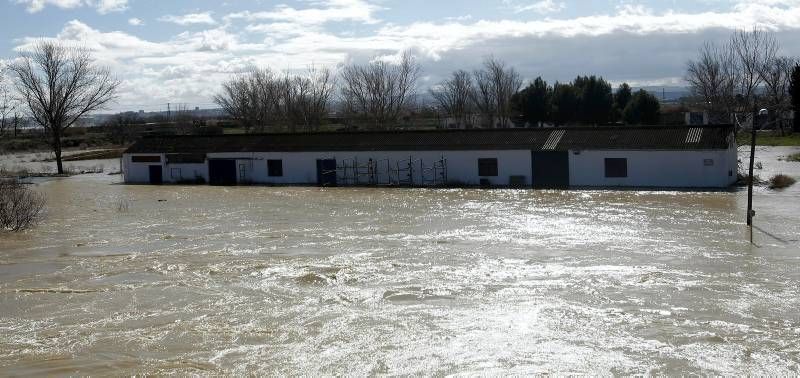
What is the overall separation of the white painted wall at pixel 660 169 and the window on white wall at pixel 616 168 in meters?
0.13

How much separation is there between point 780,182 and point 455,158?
40.3 feet

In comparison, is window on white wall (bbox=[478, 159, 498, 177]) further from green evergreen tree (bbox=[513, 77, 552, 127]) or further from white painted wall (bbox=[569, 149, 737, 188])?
green evergreen tree (bbox=[513, 77, 552, 127])

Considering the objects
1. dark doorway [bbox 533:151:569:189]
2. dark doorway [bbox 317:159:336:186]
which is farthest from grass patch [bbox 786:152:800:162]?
dark doorway [bbox 317:159:336:186]

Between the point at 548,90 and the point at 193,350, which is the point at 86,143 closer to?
the point at 548,90

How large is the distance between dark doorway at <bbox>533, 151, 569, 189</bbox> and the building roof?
304mm

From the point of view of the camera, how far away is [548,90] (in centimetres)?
→ 5966

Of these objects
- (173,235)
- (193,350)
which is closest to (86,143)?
(173,235)

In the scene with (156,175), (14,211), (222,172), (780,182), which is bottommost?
(780,182)

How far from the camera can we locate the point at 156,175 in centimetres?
4156

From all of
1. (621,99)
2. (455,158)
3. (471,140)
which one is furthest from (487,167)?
(621,99)

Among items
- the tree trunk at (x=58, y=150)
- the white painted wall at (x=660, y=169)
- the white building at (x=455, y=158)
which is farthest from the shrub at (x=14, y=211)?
the tree trunk at (x=58, y=150)

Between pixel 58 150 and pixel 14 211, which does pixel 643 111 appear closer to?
pixel 58 150

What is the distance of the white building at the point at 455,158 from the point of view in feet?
102

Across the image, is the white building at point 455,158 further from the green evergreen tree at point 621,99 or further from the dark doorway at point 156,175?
the green evergreen tree at point 621,99
